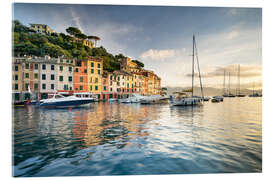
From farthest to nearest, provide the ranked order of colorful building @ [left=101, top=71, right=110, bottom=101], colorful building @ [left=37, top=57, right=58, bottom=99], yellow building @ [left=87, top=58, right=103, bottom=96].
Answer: colorful building @ [left=101, top=71, right=110, bottom=101], yellow building @ [left=87, top=58, right=103, bottom=96], colorful building @ [left=37, top=57, right=58, bottom=99]

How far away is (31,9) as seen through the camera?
364 centimetres

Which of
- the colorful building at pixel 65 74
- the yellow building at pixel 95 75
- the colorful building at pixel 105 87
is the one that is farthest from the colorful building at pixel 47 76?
the colorful building at pixel 105 87

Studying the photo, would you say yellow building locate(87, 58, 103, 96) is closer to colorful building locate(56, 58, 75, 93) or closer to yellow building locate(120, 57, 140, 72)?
colorful building locate(56, 58, 75, 93)

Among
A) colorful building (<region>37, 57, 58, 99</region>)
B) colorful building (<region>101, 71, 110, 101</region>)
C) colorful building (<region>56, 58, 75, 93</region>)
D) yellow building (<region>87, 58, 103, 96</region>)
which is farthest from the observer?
colorful building (<region>101, 71, 110, 101</region>)

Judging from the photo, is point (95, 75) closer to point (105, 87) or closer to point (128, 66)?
point (105, 87)

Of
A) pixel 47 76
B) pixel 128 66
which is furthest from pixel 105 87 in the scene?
pixel 47 76

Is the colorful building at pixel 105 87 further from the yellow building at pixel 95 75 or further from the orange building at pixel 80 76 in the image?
the orange building at pixel 80 76

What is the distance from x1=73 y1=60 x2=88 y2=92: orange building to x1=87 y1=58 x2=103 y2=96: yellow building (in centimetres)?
62

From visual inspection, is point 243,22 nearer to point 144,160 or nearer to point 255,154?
point 255,154

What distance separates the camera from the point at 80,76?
695 inches

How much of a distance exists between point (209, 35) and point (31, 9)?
599 centimetres

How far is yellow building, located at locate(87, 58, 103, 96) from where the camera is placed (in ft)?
61.7

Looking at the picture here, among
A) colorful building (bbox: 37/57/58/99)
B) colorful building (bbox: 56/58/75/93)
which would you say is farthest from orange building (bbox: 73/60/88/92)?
colorful building (bbox: 37/57/58/99)

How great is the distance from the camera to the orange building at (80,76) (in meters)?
17.0
